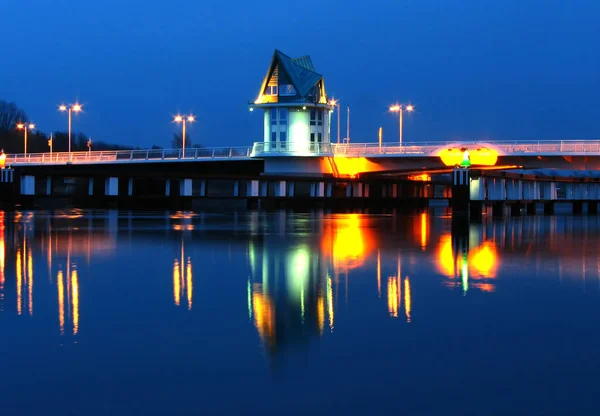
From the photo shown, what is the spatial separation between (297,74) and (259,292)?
62.1m

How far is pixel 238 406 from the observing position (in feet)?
19.6

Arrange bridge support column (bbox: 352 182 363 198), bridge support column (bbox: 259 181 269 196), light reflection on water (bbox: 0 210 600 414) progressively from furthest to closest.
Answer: bridge support column (bbox: 352 182 363 198)
bridge support column (bbox: 259 181 269 196)
light reflection on water (bbox: 0 210 600 414)

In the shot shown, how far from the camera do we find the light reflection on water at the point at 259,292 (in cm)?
796

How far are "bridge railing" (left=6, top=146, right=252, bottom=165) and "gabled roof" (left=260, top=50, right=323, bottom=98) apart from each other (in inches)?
259

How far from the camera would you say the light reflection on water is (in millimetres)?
7955

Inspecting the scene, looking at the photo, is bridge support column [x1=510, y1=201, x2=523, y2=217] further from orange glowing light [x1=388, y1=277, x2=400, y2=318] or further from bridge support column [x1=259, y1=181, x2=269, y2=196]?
orange glowing light [x1=388, y1=277, x2=400, y2=318]

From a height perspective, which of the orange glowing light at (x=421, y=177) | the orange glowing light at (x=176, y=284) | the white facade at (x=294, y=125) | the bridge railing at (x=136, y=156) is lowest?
the orange glowing light at (x=176, y=284)

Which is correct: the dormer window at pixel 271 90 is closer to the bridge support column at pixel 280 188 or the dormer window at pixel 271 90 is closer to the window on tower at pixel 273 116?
the window on tower at pixel 273 116

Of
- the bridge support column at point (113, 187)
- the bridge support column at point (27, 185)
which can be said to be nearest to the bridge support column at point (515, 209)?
the bridge support column at point (113, 187)

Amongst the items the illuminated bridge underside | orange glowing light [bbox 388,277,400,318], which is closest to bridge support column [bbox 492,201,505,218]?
the illuminated bridge underside

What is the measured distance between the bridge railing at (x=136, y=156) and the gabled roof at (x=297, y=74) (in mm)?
6583

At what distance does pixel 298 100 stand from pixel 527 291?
59462 millimetres

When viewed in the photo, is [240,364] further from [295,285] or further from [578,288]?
[578,288]

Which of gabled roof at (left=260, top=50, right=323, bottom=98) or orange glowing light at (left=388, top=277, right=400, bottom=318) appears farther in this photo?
gabled roof at (left=260, top=50, right=323, bottom=98)
